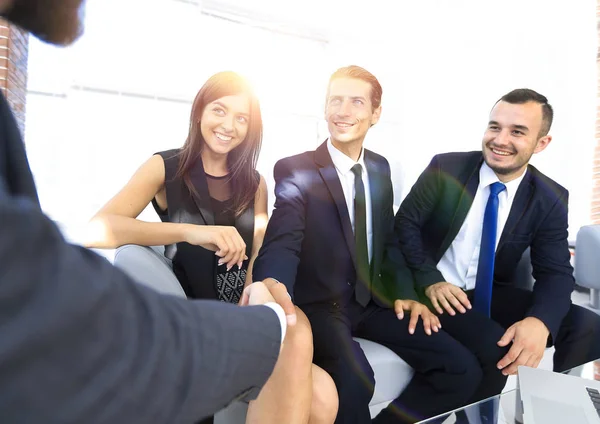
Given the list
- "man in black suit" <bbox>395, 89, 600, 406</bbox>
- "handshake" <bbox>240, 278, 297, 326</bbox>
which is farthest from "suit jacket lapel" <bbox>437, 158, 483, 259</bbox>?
"handshake" <bbox>240, 278, 297, 326</bbox>

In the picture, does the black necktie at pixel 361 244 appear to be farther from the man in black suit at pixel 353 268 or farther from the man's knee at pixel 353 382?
the man's knee at pixel 353 382

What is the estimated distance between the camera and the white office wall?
14.9 feet

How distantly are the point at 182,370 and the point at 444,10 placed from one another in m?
6.58

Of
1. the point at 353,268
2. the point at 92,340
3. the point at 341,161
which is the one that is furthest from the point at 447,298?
the point at 92,340

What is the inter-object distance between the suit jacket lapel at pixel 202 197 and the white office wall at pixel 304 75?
3164 mm

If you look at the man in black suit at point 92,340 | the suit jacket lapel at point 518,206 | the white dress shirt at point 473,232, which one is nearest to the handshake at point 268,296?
the man in black suit at point 92,340

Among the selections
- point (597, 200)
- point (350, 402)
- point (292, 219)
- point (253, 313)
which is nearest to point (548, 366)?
point (350, 402)

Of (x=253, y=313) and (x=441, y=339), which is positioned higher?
(x=253, y=313)

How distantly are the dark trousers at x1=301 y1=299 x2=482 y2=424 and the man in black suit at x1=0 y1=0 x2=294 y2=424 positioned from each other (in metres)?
1.13

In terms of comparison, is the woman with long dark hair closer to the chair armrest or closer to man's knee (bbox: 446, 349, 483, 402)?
man's knee (bbox: 446, 349, 483, 402)

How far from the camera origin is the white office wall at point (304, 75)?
455cm

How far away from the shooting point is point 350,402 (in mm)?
1386

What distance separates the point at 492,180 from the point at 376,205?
577 mm

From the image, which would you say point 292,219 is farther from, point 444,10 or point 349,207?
point 444,10
